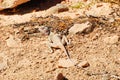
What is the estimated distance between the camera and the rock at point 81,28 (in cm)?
551

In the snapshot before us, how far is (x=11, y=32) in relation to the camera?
19.0ft

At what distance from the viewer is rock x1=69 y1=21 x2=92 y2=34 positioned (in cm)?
551

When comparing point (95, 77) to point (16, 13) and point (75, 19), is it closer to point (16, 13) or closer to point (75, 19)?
point (75, 19)

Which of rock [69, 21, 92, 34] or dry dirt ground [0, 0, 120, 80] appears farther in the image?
rock [69, 21, 92, 34]

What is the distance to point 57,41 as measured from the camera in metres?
5.41

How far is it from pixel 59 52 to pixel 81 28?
0.58 meters

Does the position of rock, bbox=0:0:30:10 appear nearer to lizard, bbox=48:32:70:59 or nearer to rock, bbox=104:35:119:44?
lizard, bbox=48:32:70:59

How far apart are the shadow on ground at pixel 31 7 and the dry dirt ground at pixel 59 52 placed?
0.49 metres

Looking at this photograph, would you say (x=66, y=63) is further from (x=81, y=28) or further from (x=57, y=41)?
(x=81, y=28)

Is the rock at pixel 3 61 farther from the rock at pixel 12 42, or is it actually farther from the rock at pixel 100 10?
the rock at pixel 100 10

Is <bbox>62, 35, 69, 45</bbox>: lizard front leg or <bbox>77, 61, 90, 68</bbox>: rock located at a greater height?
<bbox>62, 35, 69, 45</bbox>: lizard front leg

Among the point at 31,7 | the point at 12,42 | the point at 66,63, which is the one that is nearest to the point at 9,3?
the point at 31,7

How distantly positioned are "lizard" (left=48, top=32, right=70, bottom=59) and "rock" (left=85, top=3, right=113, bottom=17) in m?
0.77

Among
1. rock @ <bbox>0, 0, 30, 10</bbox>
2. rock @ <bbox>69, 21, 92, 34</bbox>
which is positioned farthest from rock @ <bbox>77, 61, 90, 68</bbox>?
rock @ <bbox>0, 0, 30, 10</bbox>
